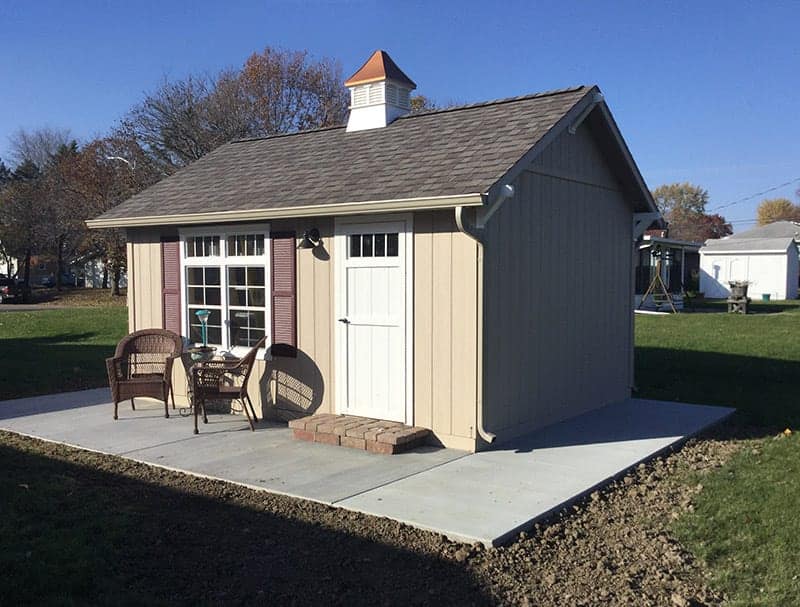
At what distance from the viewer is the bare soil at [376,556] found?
3906 mm

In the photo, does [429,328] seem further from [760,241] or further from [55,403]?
[760,241]

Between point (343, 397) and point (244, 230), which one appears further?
point (244, 230)

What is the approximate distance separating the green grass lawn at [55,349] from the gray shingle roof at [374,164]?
3.22 metres

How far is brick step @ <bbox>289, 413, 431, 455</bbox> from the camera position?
672 cm

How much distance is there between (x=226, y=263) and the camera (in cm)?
861

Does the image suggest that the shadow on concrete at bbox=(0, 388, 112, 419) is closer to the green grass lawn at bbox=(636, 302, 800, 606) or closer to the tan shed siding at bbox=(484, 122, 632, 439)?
the tan shed siding at bbox=(484, 122, 632, 439)

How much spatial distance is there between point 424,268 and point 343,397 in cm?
170

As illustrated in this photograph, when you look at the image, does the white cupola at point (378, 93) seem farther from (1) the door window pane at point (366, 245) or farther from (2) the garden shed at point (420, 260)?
(1) the door window pane at point (366, 245)

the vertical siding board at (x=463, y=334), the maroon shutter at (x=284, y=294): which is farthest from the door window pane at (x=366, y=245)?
the vertical siding board at (x=463, y=334)

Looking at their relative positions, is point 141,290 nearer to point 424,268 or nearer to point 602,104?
point 424,268

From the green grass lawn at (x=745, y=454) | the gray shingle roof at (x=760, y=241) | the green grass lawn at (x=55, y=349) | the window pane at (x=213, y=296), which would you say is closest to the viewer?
the green grass lawn at (x=745, y=454)

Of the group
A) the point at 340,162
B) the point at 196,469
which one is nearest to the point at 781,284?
the point at 340,162

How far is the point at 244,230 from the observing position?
8414 millimetres

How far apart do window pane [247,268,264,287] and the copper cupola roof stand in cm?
297
